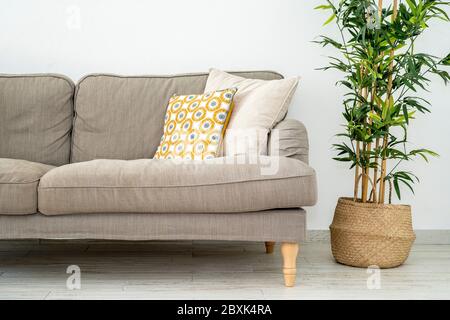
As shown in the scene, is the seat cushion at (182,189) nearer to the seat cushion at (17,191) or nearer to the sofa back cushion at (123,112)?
the seat cushion at (17,191)

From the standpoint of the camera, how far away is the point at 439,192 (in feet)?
10.0

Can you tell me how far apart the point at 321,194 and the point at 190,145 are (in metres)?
1.00

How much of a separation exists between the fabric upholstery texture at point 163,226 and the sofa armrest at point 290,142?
0.30 m

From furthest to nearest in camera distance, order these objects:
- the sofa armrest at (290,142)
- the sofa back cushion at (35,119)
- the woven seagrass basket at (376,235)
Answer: the sofa back cushion at (35,119) → the woven seagrass basket at (376,235) → the sofa armrest at (290,142)

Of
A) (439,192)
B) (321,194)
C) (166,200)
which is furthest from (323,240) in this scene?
(166,200)

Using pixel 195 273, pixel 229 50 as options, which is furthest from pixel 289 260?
pixel 229 50

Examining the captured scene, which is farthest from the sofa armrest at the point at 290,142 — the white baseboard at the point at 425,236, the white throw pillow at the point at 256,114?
the white baseboard at the point at 425,236

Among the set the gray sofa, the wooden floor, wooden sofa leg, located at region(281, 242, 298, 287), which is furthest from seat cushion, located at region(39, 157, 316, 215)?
the wooden floor

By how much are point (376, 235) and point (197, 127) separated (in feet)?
3.04

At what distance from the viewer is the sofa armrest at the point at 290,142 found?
2273 mm

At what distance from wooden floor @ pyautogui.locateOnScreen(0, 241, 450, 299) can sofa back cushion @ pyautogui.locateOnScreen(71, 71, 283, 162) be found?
0.51 m

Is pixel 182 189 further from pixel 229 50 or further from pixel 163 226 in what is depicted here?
pixel 229 50

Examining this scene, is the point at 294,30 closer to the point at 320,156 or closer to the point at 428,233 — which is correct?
the point at 320,156

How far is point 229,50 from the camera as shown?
3.05 metres
